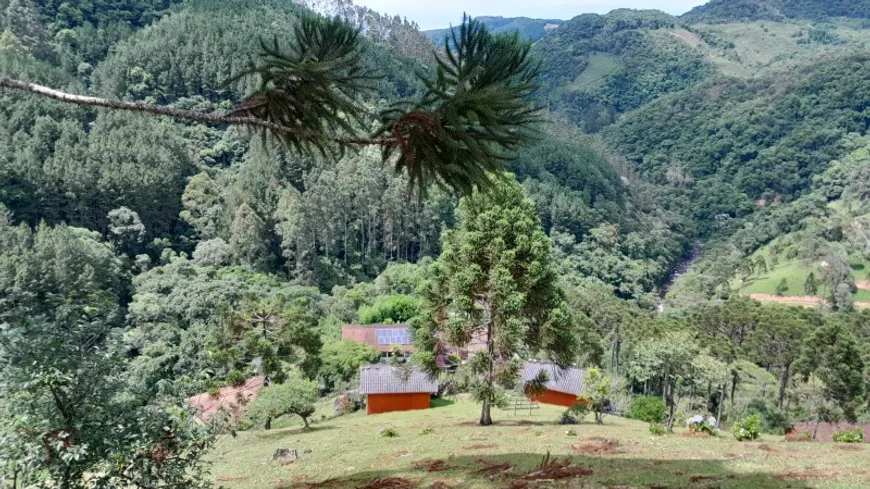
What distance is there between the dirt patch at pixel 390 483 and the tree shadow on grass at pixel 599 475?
0.08m

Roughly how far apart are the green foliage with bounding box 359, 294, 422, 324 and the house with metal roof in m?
19.9

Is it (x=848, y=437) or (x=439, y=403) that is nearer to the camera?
(x=848, y=437)

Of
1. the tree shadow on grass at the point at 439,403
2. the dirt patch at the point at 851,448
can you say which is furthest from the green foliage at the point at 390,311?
the dirt patch at the point at 851,448

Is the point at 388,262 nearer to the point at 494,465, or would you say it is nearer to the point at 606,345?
the point at 606,345

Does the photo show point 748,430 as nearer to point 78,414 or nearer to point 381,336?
point 78,414

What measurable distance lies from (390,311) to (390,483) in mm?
38689

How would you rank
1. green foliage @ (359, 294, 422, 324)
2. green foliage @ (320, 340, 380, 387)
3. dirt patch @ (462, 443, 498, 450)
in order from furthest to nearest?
1. green foliage @ (359, 294, 422, 324)
2. green foliage @ (320, 340, 380, 387)
3. dirt patch @ (462, 443, 498, 450)

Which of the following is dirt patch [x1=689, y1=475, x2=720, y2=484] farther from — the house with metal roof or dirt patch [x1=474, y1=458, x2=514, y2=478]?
the house with metal roof

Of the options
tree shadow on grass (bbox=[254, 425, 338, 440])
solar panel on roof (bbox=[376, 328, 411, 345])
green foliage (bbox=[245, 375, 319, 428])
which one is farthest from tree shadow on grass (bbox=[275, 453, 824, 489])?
solar panel on roof (bbox=[376, 328, 411, 345])

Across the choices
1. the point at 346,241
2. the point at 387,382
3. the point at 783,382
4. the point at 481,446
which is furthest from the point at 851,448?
the point at 346,241

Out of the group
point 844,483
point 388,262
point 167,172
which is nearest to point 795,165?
point 388,262

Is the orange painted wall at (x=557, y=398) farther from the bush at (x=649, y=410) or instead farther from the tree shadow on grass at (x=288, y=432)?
the tree shadow on grass at (x=288, y=432)

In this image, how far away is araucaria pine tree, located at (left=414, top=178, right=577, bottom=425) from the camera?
1612cm

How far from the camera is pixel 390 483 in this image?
9.26 m
